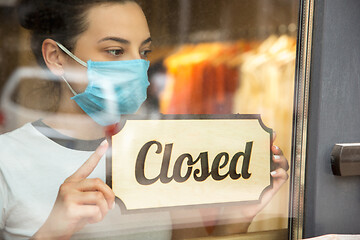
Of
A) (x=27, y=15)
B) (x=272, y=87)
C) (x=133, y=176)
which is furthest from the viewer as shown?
(x=272, y=87)

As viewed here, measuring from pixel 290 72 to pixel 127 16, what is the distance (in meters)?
0.61

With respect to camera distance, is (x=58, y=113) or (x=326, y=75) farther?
(x=326, y=75)

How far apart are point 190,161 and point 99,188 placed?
0.30 meters

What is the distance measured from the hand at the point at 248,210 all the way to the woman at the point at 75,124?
0.33 m

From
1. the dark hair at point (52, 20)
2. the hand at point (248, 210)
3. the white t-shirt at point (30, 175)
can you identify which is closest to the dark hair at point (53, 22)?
the dark hair at point (52, 20)

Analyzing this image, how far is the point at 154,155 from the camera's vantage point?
46.0 inches

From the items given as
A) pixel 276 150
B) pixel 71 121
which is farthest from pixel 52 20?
pixel 276 150

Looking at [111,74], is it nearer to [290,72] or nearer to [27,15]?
[27,15]

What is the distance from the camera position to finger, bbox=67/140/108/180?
1076mm

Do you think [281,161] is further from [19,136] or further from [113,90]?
[19,136]

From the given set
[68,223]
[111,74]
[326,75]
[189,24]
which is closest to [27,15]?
[111,74]

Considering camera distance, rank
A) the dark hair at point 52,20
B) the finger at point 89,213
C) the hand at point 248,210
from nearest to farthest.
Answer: the dark hair at point 52,20 → the finger at point 89,213 → the hand at point 248,210

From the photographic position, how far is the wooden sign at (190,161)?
1.14m

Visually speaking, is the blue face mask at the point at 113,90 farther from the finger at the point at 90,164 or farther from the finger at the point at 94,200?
the finger at the point at 94,200
